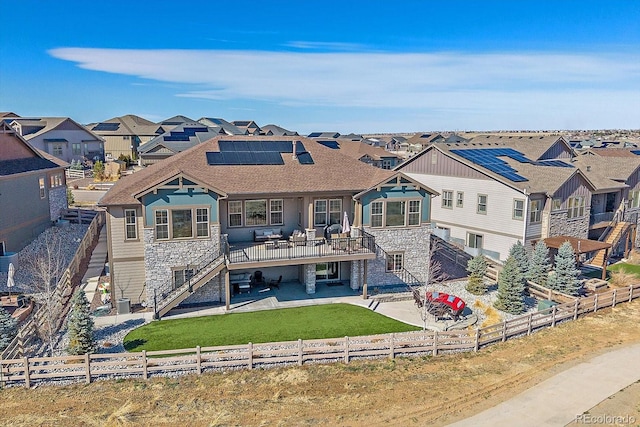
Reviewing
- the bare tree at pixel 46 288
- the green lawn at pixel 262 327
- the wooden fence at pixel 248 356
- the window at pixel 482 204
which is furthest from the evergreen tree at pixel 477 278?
the bare tree at pixel 46 288

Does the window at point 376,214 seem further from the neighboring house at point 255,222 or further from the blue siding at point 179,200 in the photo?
the blue siding at point 179,200

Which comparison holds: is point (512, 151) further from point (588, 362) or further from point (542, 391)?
point (542, 391)

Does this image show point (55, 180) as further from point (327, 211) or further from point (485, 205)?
point (485, 205)

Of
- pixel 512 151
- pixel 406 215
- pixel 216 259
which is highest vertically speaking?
pixel 512 151

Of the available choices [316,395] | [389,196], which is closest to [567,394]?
[316,395]

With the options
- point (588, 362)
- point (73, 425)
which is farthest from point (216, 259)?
point (588, 362)

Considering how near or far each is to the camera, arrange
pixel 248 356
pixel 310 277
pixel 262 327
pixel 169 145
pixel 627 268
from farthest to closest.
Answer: pixel 169 145, pixel 627 268, pixel 310 277, pixel 262 327, pixel 248 356
